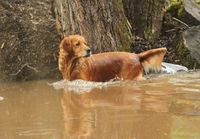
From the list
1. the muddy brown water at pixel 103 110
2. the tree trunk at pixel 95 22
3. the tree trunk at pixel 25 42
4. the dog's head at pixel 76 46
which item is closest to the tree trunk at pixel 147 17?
the tree trunk at pixel 95 22

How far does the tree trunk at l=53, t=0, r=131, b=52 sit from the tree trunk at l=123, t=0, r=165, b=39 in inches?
47.6

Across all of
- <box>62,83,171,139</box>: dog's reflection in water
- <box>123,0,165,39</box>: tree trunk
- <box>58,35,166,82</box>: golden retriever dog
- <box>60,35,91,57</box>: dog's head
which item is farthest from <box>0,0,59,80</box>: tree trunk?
<box>123,0,165,39</box>: tree trunk

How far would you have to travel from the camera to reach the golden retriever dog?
7969mm

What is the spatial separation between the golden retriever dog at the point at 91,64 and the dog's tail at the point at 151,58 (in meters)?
0.07

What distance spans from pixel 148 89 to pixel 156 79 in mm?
1217

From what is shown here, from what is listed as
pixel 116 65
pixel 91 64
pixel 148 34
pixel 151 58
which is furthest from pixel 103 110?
pixel 148 34

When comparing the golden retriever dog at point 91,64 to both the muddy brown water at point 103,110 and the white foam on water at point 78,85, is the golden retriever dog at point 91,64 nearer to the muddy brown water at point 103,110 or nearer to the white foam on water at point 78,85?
the white foam on water at point 78,85

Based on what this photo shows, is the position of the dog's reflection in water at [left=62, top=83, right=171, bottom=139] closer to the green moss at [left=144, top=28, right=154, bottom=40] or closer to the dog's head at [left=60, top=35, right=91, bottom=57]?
the dog's head at [left=60, top=35, right=91, bottom=57]

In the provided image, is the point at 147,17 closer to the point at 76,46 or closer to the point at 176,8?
the point at 176,8

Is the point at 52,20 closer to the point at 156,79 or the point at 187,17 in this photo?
the point at 156,79

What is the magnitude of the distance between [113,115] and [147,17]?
6.02 meters

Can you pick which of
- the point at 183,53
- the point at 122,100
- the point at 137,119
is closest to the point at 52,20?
the point at 183,53

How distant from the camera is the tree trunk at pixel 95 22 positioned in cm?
888

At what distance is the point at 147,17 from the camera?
427 inches
